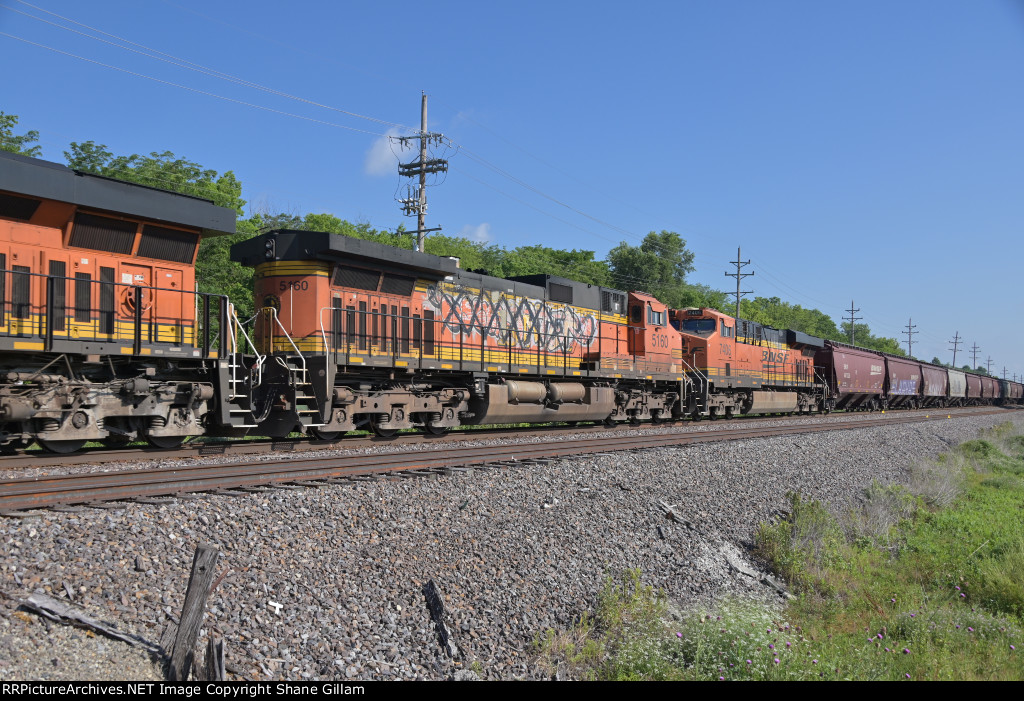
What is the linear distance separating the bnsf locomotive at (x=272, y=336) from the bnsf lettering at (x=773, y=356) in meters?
7.58

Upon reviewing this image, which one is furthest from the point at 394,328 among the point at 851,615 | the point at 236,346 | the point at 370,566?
the point at 851,615

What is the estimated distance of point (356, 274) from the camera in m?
13.2

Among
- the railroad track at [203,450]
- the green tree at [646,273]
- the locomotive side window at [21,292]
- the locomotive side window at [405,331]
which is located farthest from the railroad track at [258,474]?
the green tree at [646,273]

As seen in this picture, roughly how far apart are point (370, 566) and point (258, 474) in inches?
121

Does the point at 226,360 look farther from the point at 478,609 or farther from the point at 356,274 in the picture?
the point at 478,609

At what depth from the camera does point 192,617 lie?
4074mm

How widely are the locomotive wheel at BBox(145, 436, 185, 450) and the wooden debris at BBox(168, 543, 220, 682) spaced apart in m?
6.79

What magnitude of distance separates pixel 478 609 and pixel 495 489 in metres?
2.63

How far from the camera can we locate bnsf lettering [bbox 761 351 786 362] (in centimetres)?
2757

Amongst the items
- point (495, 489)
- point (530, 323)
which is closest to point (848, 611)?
point (495, 489)

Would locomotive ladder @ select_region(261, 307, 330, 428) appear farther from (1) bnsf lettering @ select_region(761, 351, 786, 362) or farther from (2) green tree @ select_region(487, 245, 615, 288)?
(2) green tree @ select_region(487, 245, 615, 288)

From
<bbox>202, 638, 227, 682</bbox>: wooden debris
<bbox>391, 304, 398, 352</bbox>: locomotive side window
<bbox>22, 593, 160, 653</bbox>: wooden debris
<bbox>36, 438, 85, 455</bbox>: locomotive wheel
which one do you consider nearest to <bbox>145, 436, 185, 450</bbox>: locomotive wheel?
<bbox>36, 438, 85, 455</bbox>: locomotive wheel

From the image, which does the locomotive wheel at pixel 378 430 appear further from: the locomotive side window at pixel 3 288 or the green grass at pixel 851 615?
the green grass at pixel 851 615

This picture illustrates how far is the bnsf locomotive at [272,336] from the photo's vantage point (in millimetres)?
9008
